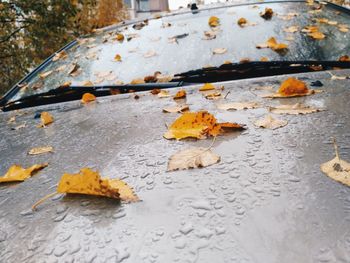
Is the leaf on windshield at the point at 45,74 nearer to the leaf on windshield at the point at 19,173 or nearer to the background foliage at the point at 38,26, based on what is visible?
the leaf on windshield at the point at 19,173

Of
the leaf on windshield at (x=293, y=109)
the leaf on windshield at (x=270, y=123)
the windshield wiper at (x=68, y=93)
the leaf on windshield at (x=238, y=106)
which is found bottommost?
the windshield wiper at (x=68, y=93)

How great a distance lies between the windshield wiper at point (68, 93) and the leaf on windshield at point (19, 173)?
2.61 feet

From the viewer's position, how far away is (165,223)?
1.99ft

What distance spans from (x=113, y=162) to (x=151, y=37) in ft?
4.52

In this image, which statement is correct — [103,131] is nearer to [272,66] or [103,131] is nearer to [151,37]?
[272,66]

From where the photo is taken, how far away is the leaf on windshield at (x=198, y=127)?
3.30 feet

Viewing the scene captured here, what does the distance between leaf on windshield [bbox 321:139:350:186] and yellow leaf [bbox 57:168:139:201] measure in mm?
415

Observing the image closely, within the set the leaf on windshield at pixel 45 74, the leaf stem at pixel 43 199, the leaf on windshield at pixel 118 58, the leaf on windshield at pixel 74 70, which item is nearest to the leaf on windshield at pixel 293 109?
the leaf stem at pixel 43 199

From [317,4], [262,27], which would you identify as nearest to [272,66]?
[262,27]

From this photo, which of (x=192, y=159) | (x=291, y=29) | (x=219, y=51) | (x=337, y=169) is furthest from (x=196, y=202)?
(x=291, y=29)

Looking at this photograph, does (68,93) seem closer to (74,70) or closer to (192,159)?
(74,70)

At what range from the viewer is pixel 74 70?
1.98 meters

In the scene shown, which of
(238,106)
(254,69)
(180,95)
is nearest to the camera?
(238,106)

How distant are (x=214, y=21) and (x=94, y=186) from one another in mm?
1691
